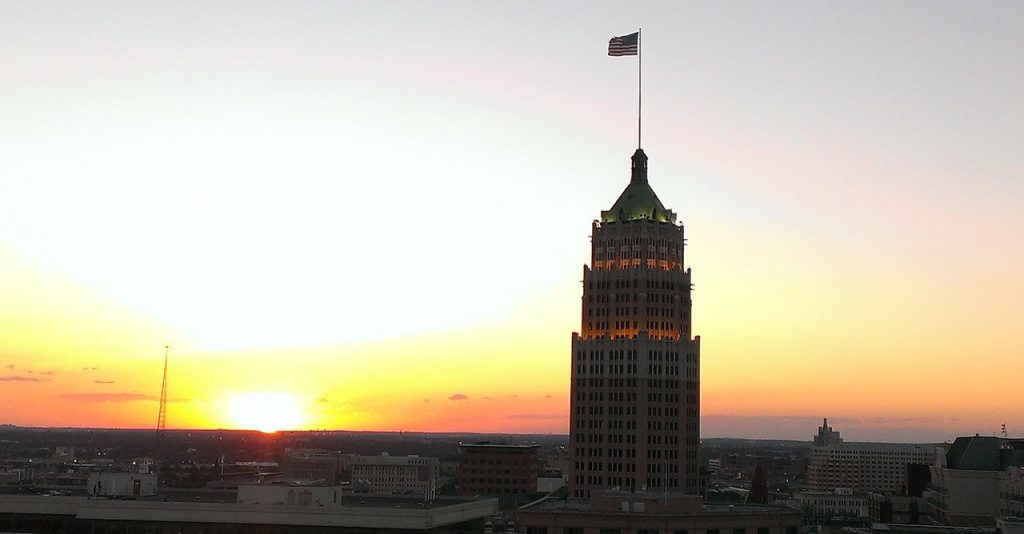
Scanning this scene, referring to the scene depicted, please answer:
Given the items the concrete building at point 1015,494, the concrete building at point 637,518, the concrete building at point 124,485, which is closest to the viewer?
the concrete building at point 637,518

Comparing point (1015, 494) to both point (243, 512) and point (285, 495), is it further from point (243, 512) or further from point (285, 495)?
point (243, 512)

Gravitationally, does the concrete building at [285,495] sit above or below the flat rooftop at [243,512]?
above

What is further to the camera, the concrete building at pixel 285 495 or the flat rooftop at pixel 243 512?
the concrete building at pixel 285 495

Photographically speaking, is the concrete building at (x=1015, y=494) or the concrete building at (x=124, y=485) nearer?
the concrete building at (x=124, y=485)

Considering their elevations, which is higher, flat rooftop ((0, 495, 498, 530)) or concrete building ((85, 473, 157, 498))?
concrete building ((85, 473, 157, 498))

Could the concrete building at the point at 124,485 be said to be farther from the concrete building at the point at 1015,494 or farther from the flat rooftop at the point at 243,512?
the concrete building at the point at 1015,494

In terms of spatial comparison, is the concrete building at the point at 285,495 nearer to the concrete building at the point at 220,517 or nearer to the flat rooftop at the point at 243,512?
the concrete building at the point at 220,517

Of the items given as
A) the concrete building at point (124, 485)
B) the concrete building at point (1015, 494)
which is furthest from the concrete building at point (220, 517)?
the concrete building at point (1015, 494)

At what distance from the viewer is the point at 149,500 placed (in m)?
180

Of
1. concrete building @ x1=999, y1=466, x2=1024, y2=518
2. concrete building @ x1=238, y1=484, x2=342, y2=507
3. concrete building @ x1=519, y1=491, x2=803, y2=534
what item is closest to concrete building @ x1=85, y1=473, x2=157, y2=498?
concrete building @ x1=238, y1=484, x2=342, y2=507

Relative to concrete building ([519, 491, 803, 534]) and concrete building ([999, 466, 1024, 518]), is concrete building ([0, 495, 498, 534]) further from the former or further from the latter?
concrete building ([999, 466, 1024, 518])

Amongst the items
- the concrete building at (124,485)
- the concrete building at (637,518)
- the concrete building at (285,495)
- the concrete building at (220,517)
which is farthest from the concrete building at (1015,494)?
the concrete building at (124,485)

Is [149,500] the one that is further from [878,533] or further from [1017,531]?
[1017,531]

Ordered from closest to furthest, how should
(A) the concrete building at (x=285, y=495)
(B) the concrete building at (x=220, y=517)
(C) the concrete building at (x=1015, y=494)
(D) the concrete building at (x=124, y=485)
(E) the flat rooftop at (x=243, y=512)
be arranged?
(E) the flat rooftop at (x=243, y=512)
(B) the concrete building at (x=220, y=517)
(A) the concrete building at (x=285, y=495)
(D) the concrete building at (x=124, y=485)
(C) the concrete building at (x=1015, y=494)
